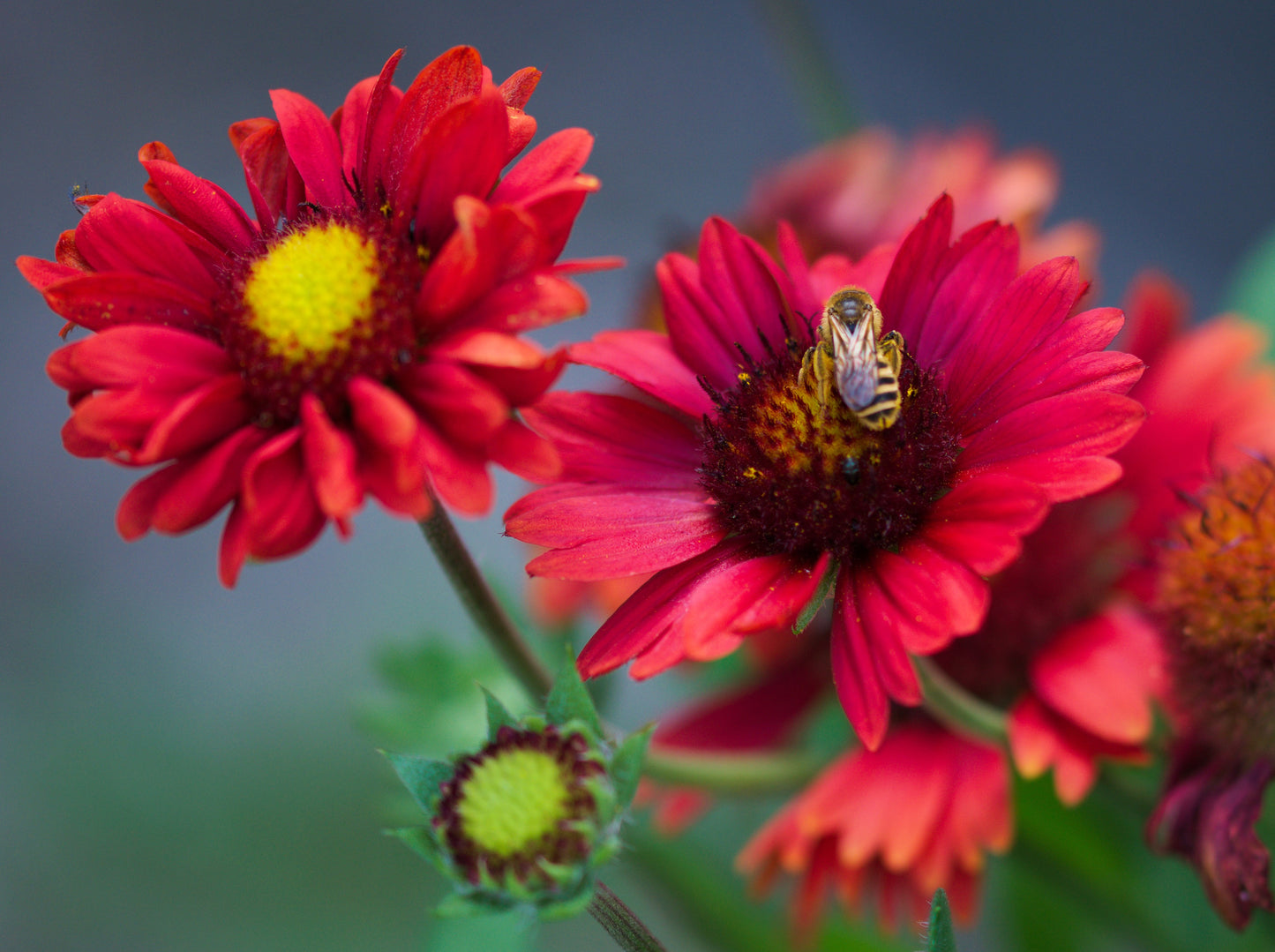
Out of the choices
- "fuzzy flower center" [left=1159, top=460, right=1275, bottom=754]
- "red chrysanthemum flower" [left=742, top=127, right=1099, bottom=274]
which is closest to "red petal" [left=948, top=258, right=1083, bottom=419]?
"fuzzy flower center" [left=1159, top=460, right=1275, bottom=754]

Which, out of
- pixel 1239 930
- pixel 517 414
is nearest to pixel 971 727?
pixel 1239 930

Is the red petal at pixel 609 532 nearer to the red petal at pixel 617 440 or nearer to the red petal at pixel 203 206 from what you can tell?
the red petal at pixel 617 440

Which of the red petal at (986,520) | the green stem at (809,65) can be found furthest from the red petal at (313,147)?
the green stem at (809,65)

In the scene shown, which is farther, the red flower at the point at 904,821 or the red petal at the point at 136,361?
the red flower at the point at 904,821

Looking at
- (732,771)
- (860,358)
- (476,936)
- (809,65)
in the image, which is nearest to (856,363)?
(860,358)

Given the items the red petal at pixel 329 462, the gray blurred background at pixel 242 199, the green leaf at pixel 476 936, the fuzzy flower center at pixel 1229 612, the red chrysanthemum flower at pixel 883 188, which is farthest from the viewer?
the gray blurred background at pixel 242 199

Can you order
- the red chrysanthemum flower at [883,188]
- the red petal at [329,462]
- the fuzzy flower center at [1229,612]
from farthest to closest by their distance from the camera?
the red chrysanthemum flower at [883,188] → the fuzzy flower center at [1229,612] → the red petal at [329,462]

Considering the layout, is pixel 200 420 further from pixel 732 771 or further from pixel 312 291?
pixel 732 771
